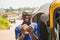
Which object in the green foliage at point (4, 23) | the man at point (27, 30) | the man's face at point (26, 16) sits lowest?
the green foliage at point (4, 23)

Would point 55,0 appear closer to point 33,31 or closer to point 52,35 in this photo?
point 52,35

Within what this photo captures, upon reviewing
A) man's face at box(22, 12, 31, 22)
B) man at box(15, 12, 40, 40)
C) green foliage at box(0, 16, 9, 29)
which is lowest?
green foliage at box(0, 16, 9, 29)

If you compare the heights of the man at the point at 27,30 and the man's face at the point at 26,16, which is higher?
the man's face at the point at 26,16

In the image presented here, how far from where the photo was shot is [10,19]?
25.9 feet

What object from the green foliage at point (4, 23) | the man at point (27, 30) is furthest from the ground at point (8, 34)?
the man at point (27, 30)

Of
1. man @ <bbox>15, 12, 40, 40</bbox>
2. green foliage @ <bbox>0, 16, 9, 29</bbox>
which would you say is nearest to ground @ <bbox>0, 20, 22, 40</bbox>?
green foliage @ <bbox>0, 16, 9, 29</bbox>

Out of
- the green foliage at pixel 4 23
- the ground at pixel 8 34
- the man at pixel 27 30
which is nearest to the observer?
the man at pixel 27 30

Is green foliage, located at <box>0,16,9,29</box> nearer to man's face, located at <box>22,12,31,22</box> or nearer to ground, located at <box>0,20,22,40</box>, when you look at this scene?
ground, located at <box>0,20,22,40</box>

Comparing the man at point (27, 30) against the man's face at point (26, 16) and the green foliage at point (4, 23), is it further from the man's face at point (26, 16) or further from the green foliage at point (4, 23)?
the green foliage at point (4, 23)

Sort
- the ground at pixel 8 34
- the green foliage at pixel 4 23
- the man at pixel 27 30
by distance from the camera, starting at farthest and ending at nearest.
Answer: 1. the ground at pixel 8 34
2. the green foliage at pixel 4 23
3. the man at pixel 27 30

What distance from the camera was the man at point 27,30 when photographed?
2784 millimetres

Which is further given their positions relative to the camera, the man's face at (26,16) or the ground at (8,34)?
the ground at (8,34)

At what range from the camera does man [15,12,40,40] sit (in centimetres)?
278

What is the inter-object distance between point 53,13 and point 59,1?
0.12 meters
